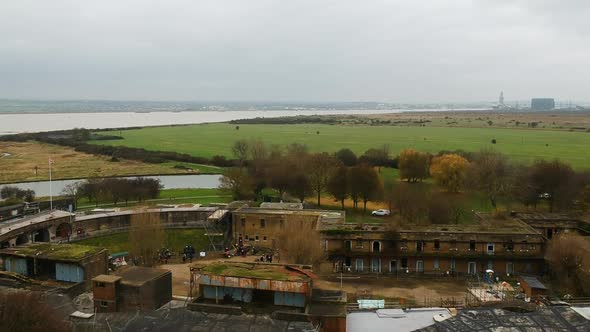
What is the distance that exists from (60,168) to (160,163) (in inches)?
654

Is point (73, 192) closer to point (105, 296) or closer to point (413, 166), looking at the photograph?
point (105, 296)

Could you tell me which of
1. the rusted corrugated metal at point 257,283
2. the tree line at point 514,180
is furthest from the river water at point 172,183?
the rusted corrugated metal at point 257,283

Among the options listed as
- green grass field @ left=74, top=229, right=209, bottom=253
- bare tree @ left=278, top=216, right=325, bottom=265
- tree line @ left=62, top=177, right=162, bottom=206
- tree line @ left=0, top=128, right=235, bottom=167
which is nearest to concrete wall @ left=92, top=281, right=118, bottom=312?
bare tree @ left=278, top=216, right=325, bottom=265

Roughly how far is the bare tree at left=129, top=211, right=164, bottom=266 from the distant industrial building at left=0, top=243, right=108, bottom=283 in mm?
6933

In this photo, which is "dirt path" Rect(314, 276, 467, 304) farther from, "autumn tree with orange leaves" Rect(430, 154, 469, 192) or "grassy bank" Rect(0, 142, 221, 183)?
"grassy bank" Rect(0, 142, 221, 183)

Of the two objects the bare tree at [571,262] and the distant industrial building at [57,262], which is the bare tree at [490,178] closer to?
the bare tree at [571,262]

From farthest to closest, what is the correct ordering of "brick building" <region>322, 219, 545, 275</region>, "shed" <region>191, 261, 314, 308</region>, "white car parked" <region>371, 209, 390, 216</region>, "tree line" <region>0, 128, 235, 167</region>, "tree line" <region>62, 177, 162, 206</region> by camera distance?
1. "tree line" <region>0, 128, 235, 167</region>
2. "tree line" <region>62, 177, 162, 206</region>
3. "white car parked" <region>371, 209, 390, 216</region>
4. "brick building" <region>322, 219, 545, 275</region>
5. "shed" <region>191, 261, 314, 308</region>

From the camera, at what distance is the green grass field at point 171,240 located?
4244cm

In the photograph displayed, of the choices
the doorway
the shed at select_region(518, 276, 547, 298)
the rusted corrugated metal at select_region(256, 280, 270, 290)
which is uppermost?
the rusted corrugated metal at select_region(256, 280, 270, 290)

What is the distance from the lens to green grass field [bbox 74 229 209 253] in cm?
4244

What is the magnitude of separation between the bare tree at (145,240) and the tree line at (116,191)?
20.4 meters

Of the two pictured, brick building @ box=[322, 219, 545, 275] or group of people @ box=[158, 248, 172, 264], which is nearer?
brick building @ box=[322, 219, 545, 275]

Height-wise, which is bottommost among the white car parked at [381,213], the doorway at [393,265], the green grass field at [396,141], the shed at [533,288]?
the doorway at [393,265]

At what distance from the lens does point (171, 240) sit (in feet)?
145
